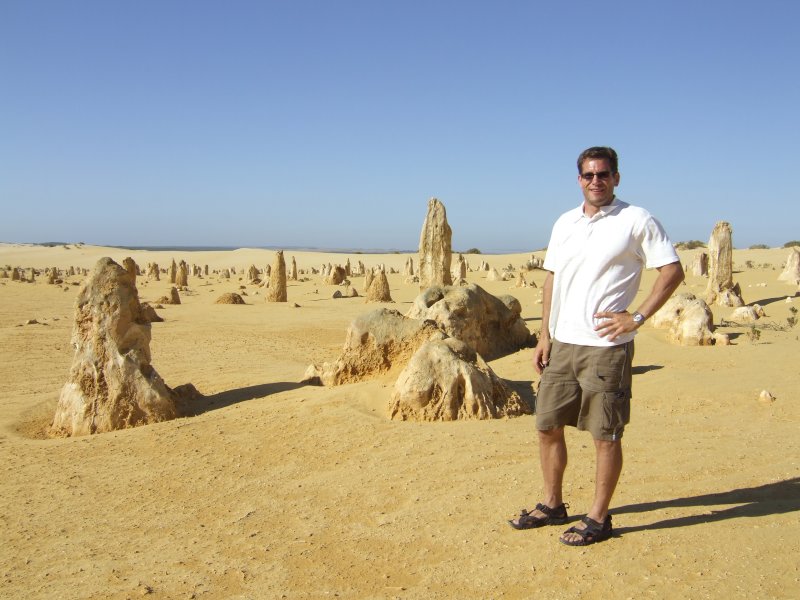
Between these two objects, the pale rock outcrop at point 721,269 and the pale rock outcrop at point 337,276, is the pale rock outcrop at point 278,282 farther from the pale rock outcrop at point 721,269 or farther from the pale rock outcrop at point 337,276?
the pale rock outcrop at point 721,269

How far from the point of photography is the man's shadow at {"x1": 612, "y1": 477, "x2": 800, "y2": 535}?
12.3ft

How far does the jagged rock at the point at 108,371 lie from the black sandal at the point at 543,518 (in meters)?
4.43

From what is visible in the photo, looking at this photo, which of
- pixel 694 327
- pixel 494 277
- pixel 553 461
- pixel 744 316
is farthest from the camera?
pixel 494 277

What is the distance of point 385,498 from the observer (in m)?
4.54

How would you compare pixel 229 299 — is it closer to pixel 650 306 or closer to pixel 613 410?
pixel 613 410

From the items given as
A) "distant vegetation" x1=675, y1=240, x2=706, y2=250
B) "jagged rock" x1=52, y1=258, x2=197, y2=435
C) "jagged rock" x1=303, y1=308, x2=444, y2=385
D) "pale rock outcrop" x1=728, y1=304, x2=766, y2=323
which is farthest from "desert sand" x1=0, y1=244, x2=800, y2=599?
"distant vegetation" x1=675, y1=240, x2=706, y2=250

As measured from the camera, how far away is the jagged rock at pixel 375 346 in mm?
7965

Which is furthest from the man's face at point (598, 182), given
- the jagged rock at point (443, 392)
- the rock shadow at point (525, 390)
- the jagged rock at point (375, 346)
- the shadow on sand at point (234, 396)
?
the shadow on sand at point (234, 396)

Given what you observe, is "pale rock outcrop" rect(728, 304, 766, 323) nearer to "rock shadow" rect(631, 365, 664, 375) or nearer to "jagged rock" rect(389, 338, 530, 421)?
"rock shadow" rect(631, 365, 664, 375)

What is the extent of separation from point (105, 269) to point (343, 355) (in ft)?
9.42

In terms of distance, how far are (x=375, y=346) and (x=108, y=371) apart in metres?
2.96

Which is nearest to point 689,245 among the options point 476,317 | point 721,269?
point 721,269

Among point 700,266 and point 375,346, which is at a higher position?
point 700,266

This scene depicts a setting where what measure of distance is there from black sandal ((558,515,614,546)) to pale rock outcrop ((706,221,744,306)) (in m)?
16.0
